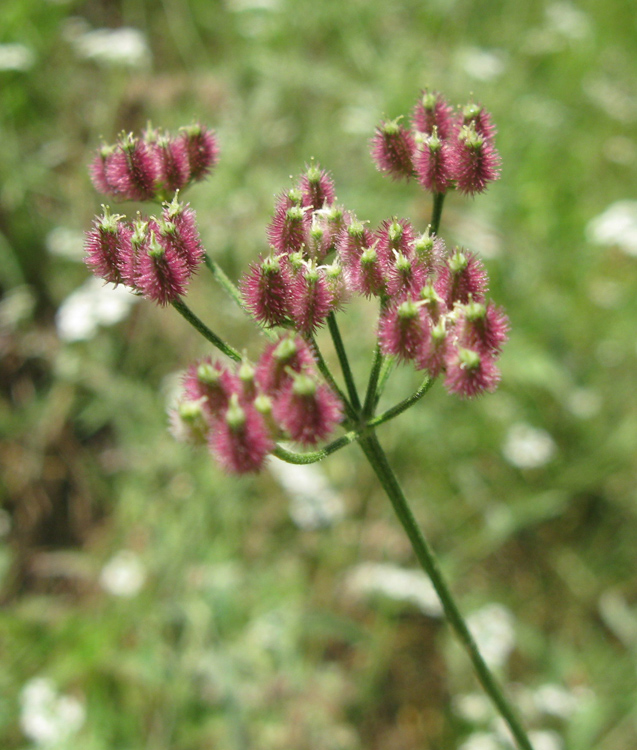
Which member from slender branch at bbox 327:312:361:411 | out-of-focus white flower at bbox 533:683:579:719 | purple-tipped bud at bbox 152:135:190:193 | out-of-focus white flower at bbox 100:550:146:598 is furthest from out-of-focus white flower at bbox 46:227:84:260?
out-of-focus white flower at bbox 533:683:579:719

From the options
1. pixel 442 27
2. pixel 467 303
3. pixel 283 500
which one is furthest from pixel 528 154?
pixel 467 303

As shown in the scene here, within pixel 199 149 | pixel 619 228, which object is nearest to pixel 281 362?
pixel 199 149

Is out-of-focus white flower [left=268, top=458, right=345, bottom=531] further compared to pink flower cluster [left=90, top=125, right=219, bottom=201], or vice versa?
out-of-focus white flower [left=268, top=458, right=345, bottom=531]

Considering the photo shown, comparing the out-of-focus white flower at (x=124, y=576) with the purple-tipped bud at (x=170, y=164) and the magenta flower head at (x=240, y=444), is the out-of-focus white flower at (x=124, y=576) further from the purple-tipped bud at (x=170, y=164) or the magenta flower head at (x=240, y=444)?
the magenta flower head at (x=240, y=444)

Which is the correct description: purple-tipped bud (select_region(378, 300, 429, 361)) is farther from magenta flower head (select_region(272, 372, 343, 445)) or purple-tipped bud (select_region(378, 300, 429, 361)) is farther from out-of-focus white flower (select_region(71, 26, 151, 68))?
out-of-focus white flower (select_region(71, 26, 151, 68))

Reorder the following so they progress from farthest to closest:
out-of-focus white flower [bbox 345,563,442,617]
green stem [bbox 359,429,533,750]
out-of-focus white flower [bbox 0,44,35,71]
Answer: out-of-focus white flower [bbox 0,44,35,71] → out-of-focus white flower [bbox 345,563,442,617] → green stem [bbox 359,429,533,750]

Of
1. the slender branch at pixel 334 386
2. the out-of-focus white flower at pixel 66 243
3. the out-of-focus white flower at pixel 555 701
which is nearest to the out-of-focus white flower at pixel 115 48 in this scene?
the out-of-focus white flower at pixel 66 243

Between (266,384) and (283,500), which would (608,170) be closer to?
(283,500)

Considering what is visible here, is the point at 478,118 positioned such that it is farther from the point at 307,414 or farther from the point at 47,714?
the point at 47,714
